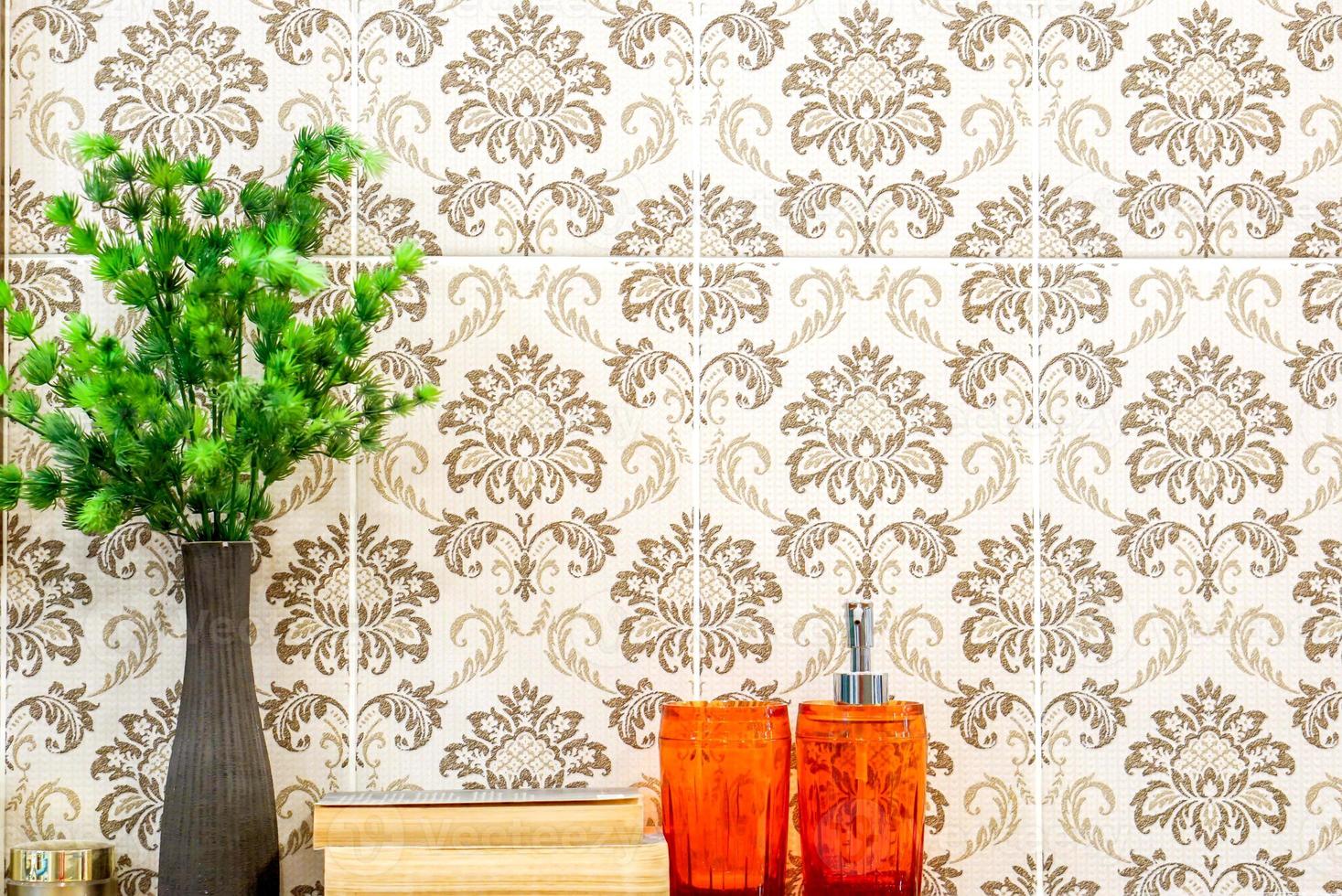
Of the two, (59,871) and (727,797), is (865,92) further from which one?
(59,871)

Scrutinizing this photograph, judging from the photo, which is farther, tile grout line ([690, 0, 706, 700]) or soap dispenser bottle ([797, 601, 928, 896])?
tile grout line ([690, 0, 706, 700])

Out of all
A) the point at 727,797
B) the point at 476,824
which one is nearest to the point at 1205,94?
the point at 727,797

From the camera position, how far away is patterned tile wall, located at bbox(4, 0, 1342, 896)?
0.92 metres

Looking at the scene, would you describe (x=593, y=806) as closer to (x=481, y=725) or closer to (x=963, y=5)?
(x=481, y=725)

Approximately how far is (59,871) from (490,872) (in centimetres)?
31

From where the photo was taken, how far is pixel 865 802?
81 cm

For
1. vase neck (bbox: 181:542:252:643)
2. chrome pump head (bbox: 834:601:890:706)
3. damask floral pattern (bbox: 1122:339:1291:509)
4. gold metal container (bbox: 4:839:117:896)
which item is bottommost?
gold metal container (bbox: 4:839:117:896)

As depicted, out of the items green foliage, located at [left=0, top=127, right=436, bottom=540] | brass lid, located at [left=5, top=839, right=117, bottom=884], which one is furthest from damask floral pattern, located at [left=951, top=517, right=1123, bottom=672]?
brass lid, located at [left=5, top=839, right=117, bottom=884]

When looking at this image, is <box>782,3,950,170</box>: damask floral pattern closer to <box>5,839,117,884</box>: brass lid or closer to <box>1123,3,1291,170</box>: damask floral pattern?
<box>1123,3,1291,170</box>: damask floral pattern

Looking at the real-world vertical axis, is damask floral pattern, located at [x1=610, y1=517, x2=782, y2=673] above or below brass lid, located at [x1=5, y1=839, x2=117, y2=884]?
above

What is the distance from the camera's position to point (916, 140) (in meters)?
0.96

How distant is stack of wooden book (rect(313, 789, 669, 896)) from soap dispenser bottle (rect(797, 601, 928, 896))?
115 mm

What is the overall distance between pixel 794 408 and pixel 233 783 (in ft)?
1.60

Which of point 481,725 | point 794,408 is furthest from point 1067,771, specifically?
point 481,725
